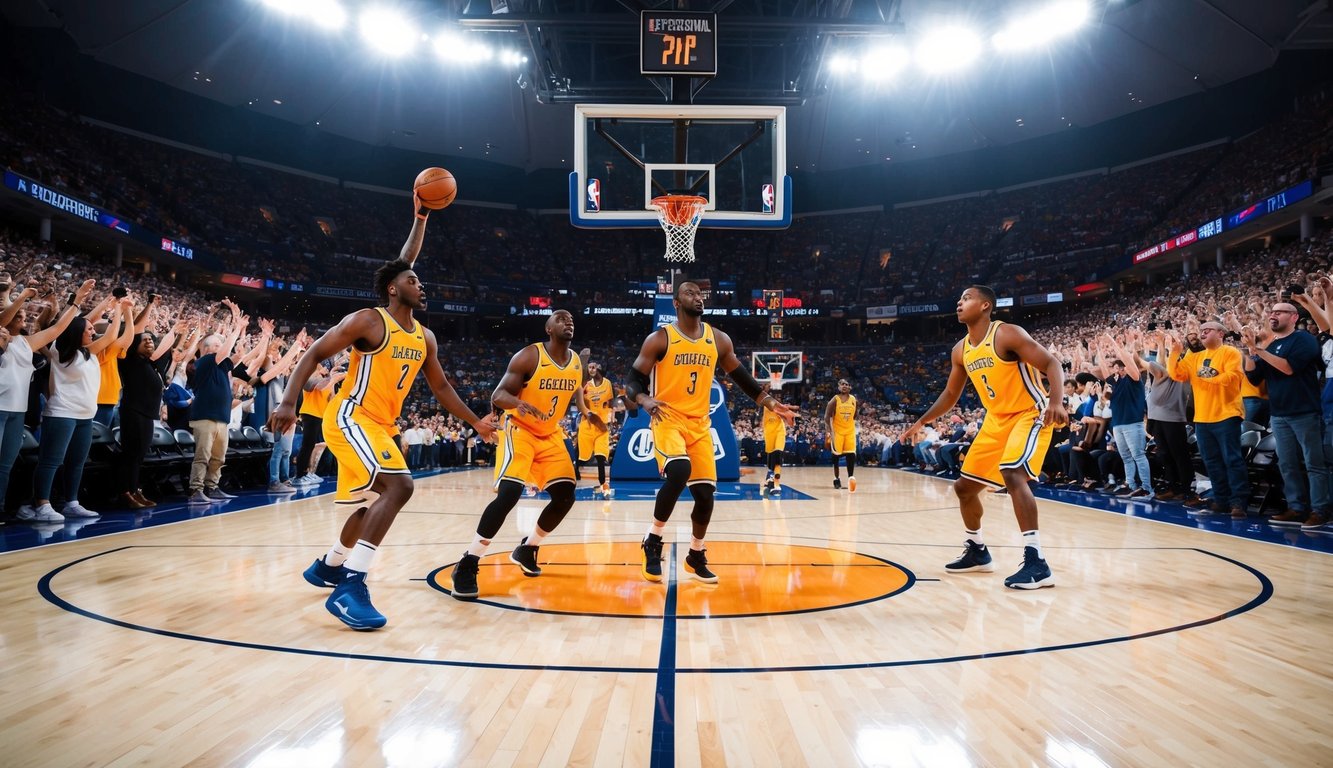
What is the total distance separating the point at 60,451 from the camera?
7191mm

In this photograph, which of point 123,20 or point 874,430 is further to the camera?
point 874,430

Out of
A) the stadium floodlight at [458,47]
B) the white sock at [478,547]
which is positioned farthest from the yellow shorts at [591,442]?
the stadium floodlight at [458,47]

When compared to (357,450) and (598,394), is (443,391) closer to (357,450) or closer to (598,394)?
(357,450)

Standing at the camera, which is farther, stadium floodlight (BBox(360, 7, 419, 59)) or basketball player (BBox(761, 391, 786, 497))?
stadium floodlight (BBox(360, 7, 419, 59))

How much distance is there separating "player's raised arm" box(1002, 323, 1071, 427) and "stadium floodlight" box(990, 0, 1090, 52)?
61.3 feet

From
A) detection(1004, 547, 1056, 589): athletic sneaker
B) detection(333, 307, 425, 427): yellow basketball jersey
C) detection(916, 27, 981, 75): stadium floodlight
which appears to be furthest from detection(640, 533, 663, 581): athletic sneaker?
detection(916, 27, 981, 75): stadium floodlight

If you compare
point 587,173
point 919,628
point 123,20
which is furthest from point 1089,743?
point 123,20

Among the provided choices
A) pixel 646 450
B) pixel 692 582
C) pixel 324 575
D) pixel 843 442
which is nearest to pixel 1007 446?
pixel 692 582

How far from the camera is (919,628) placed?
379cm

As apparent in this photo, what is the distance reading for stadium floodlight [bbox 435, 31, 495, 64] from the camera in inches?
771

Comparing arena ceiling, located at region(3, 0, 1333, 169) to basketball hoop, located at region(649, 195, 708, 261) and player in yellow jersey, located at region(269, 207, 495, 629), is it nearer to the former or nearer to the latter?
basketball hoop, located at region(649, 195, 708, 261)

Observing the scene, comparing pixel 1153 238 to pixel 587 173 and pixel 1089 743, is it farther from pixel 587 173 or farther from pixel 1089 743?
pixel 1089 743

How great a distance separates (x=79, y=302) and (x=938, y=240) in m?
36.9

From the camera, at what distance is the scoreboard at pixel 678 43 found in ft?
33.4
